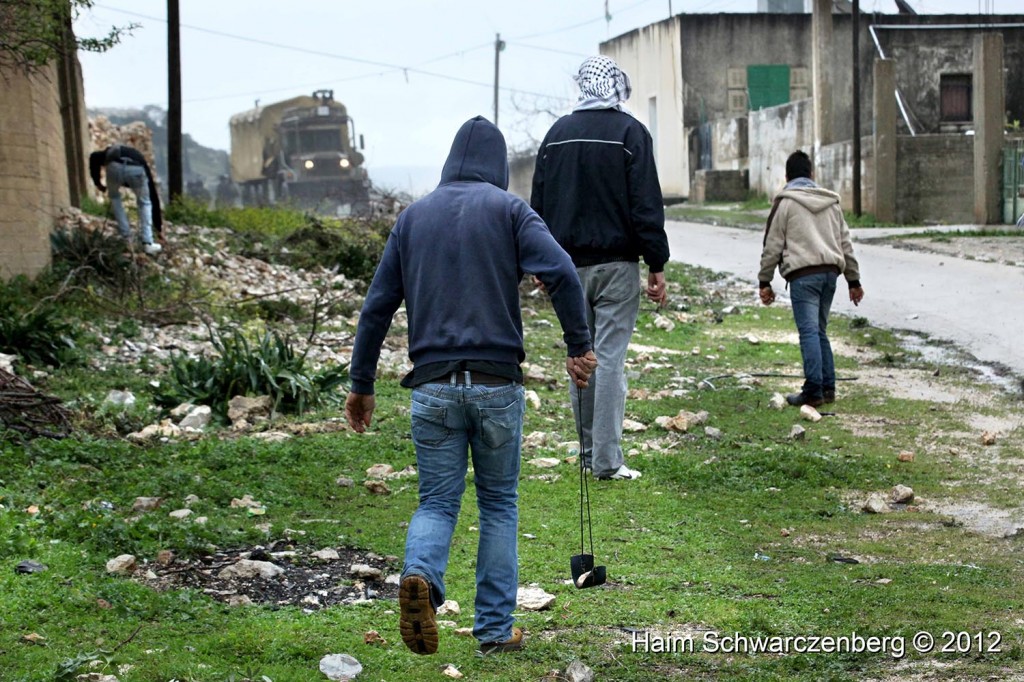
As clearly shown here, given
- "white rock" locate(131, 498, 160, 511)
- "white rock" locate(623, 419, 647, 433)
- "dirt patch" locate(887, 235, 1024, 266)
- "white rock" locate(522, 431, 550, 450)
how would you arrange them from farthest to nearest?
"dirt patch" locate(887, 235, 1024, 266), "white rock" locate(623, 419, 647, 433), "white rock" locate(522, 431, 550, 450), "white rock" locate(131, 498, 160, 511)

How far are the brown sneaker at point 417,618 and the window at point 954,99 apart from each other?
4111cm

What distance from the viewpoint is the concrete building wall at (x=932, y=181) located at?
89.9ft

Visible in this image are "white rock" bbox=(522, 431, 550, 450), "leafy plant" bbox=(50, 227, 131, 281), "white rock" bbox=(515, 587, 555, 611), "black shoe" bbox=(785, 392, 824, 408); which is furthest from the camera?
"leafy plant" bbox=(50, 227, 131, 281)

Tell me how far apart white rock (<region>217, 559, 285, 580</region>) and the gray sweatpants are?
1926 mm

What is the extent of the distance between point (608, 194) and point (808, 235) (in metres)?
2.67

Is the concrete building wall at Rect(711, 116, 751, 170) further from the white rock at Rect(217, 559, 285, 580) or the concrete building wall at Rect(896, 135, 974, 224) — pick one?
the white rock at Rect(217, 559, 285, 580)

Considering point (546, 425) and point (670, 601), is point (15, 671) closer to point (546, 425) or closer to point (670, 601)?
point (670, 601)

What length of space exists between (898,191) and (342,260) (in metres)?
15.2

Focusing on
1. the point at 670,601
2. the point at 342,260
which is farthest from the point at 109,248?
the point at 670,601

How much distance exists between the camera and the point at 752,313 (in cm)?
1467

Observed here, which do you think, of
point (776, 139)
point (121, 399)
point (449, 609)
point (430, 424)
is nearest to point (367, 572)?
point (449, 609)

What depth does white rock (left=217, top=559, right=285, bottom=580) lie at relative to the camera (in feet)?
17.1

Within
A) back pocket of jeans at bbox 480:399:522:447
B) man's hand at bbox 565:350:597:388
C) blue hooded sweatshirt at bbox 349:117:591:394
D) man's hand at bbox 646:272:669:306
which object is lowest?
back pocket of jeans at bbox 480:399:522:447

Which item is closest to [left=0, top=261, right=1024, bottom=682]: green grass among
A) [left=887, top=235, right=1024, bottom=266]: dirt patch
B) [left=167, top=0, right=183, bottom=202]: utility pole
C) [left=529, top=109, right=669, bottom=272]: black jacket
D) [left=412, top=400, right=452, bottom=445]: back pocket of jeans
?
[left=412, top=400, right=452, bottom=445]: back pocket of jeans
